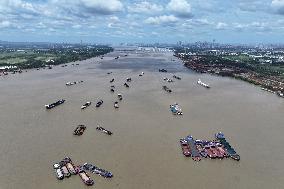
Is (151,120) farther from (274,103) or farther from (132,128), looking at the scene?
(274,103)

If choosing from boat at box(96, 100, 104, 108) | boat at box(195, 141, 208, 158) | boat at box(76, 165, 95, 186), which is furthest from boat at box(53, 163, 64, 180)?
boat at box(96, 100, 104, 108)

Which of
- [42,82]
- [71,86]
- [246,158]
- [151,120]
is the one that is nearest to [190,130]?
[151,120]

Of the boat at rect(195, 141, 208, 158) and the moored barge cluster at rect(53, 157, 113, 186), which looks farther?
the boat at rect(195, 141, 208, 158)

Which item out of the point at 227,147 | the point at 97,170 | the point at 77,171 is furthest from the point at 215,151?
the point at 77,171

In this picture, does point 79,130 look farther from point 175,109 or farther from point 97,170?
point 175,109

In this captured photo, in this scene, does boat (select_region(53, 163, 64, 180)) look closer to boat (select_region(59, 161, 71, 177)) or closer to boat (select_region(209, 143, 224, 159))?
boat (select_region(59, 161, 71, 177))

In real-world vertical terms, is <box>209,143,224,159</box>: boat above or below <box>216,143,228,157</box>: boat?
below
